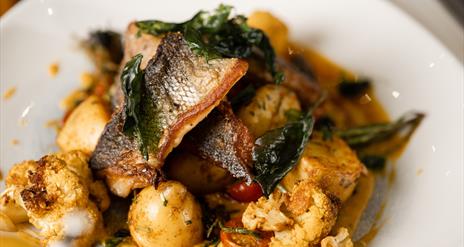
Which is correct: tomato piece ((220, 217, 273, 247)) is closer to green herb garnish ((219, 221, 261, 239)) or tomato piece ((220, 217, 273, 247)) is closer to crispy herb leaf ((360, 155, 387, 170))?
green herb garnish ((219, 221, 261, 239))

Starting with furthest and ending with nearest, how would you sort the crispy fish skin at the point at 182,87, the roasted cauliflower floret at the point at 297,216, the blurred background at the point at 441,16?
1. the blurred background at the point at 441,16
2. the crispy fish skin at the point at 182,87
3. the roasted cauliflower floret at the point at 297,216

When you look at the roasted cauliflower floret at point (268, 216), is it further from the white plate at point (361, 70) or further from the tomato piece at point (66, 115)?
the tomato piece at point (66, 115)

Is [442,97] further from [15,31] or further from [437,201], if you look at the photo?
[15,31]

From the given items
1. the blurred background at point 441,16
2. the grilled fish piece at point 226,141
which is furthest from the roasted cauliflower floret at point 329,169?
the blurred background at point 441,16

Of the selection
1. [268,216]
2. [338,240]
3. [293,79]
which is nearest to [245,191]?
[268,216]

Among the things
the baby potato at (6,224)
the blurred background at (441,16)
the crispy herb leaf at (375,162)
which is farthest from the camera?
the blurred background at (441,16)

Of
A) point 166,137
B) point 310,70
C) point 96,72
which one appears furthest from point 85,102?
point 310,70

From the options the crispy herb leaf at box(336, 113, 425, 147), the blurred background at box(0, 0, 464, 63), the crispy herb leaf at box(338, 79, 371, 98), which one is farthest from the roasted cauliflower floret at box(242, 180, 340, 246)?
the blurred background at box(0, 0, 464, 63)
